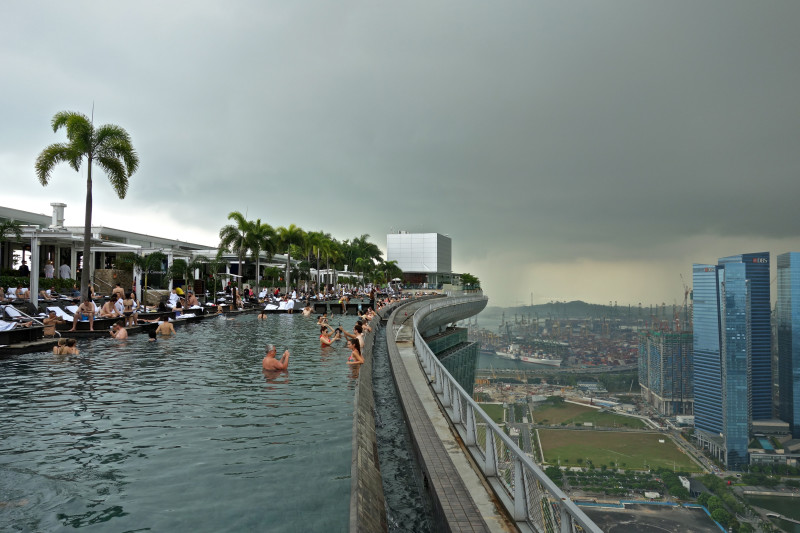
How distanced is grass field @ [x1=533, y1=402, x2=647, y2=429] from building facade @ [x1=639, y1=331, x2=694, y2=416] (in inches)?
118

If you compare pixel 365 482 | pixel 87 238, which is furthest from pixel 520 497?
pixel 87 238

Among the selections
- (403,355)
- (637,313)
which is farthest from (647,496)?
(637,313)

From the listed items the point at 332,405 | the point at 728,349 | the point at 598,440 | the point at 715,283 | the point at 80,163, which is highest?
the point at 80,163

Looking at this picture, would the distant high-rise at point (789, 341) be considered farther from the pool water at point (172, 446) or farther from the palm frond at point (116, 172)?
the palm frond at point (116, 172)

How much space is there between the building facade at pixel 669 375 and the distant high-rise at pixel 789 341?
19.6 feet

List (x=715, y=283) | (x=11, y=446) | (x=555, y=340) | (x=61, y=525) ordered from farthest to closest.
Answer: (x=555, y=340) → (x=715, y=283) → (x=11, y=446) → (x=61, y=525)

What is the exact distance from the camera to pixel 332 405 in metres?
8.56

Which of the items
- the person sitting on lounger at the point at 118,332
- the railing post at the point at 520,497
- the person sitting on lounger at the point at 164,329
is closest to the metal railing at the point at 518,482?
the railing post at the point at 520,497

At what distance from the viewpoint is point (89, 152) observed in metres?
20.8

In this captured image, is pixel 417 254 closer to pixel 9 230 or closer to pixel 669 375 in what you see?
pixel 669 375

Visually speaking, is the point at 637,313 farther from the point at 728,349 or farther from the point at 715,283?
the point at 728,349

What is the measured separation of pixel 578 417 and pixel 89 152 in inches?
1592

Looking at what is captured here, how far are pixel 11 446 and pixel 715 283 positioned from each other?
168ft

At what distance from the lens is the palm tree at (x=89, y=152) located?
20266 millimetres
